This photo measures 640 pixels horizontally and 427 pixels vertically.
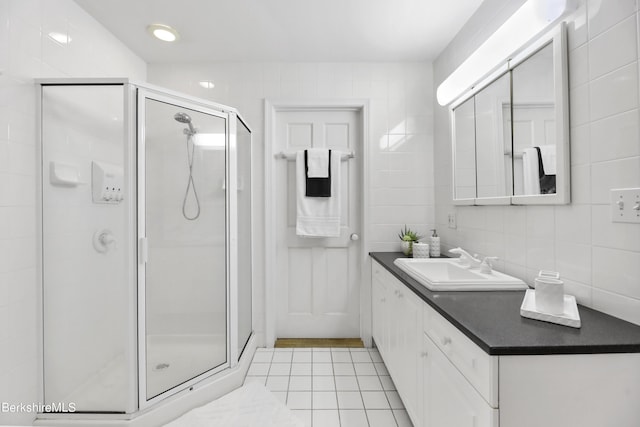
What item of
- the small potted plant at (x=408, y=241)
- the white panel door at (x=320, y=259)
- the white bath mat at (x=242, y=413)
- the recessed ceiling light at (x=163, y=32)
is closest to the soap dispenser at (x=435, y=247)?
the small potted plant at (x=408, y=241)

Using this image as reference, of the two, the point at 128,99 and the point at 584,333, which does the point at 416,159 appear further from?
the point at 128,99

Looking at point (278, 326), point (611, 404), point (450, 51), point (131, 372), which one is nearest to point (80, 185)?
point (131, 372)

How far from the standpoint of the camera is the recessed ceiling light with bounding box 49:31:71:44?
1551mm

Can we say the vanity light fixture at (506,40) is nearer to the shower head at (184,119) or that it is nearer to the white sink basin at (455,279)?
the white sink basin at (455,279)

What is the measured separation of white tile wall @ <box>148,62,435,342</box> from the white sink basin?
60 cm

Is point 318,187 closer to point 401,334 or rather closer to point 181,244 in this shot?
point 181,244

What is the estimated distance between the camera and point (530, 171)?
1.32 metres

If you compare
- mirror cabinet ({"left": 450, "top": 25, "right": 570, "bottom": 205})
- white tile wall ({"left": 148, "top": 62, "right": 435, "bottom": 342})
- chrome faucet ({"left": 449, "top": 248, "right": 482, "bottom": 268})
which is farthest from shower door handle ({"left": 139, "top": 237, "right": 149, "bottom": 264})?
mirror cabinet ({"left": 450, "top": 25, "right": 570, "bottom": 205})

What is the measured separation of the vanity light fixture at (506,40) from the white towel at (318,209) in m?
0.96

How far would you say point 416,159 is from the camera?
245 centimetres

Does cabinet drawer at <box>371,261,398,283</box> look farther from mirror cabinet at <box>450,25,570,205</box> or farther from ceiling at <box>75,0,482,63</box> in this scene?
ceiling at <box>75,0,482,63</box>

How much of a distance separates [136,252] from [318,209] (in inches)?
52.2

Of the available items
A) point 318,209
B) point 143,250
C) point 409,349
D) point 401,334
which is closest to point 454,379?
point 409,349

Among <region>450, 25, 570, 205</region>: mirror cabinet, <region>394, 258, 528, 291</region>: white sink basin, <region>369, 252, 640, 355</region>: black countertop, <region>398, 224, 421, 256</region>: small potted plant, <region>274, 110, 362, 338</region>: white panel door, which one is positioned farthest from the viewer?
<region>274, 110, 362, 338</region>: white panel door
